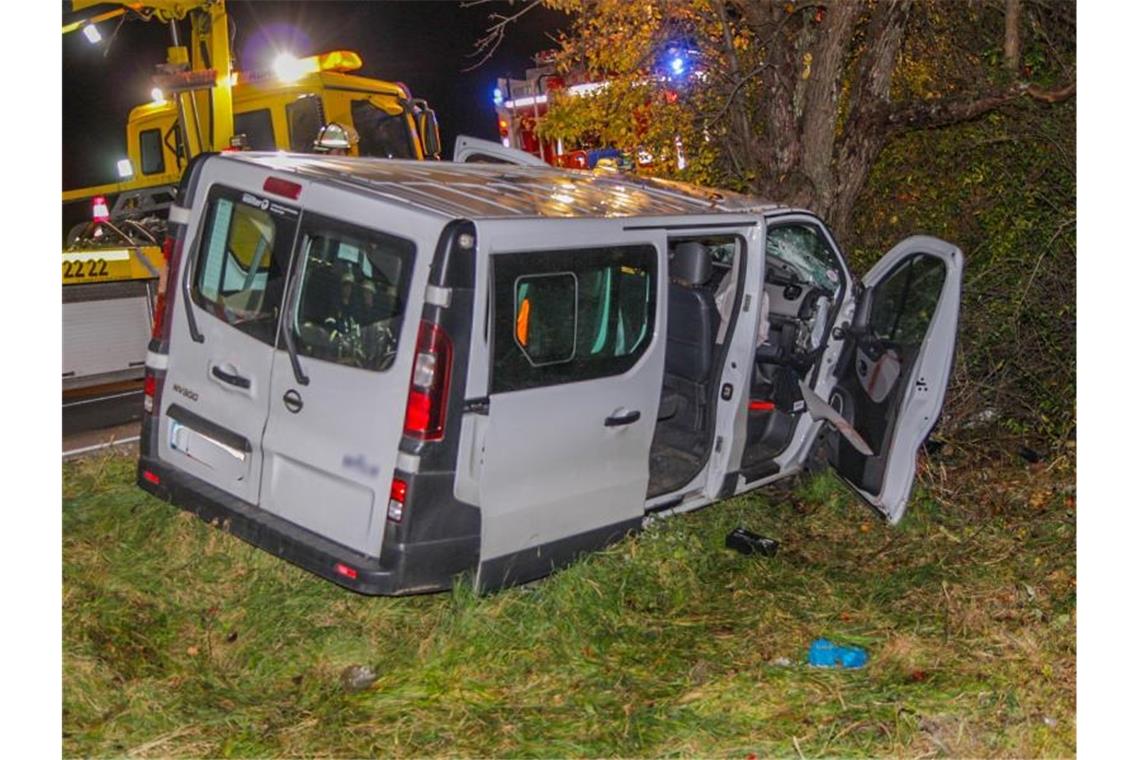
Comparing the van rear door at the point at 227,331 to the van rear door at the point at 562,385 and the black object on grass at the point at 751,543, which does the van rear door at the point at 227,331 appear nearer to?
the van rear door at the point at 562,385

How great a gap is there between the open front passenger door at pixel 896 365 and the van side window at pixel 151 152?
10.2 meters

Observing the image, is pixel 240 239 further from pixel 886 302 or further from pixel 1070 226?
pixel 1070 226

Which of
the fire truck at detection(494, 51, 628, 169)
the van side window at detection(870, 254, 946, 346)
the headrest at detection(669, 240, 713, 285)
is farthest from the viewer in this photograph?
the fire truck at detection(494, 51, 628, 169)

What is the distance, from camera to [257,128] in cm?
1280

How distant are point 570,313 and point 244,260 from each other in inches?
59.0

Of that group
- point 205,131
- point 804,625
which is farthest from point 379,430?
point 205,131

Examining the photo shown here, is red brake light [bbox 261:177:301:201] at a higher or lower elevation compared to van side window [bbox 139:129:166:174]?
higher

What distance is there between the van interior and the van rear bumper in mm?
1586

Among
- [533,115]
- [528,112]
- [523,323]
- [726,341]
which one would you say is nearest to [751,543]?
[726,341]

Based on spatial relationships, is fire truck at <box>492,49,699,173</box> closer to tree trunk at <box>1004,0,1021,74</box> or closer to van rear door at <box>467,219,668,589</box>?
tree trunk at <box>1004,0,1021,74</box>

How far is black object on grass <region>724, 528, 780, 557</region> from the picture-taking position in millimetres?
6352

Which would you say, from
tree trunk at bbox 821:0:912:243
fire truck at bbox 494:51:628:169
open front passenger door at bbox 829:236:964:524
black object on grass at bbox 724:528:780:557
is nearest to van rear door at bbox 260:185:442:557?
black object on grass at bbox 724:528:780:557

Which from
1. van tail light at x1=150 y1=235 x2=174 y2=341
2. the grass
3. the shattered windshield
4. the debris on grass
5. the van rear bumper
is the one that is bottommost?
the debris on grass

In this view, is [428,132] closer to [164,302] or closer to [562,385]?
[164,302]
